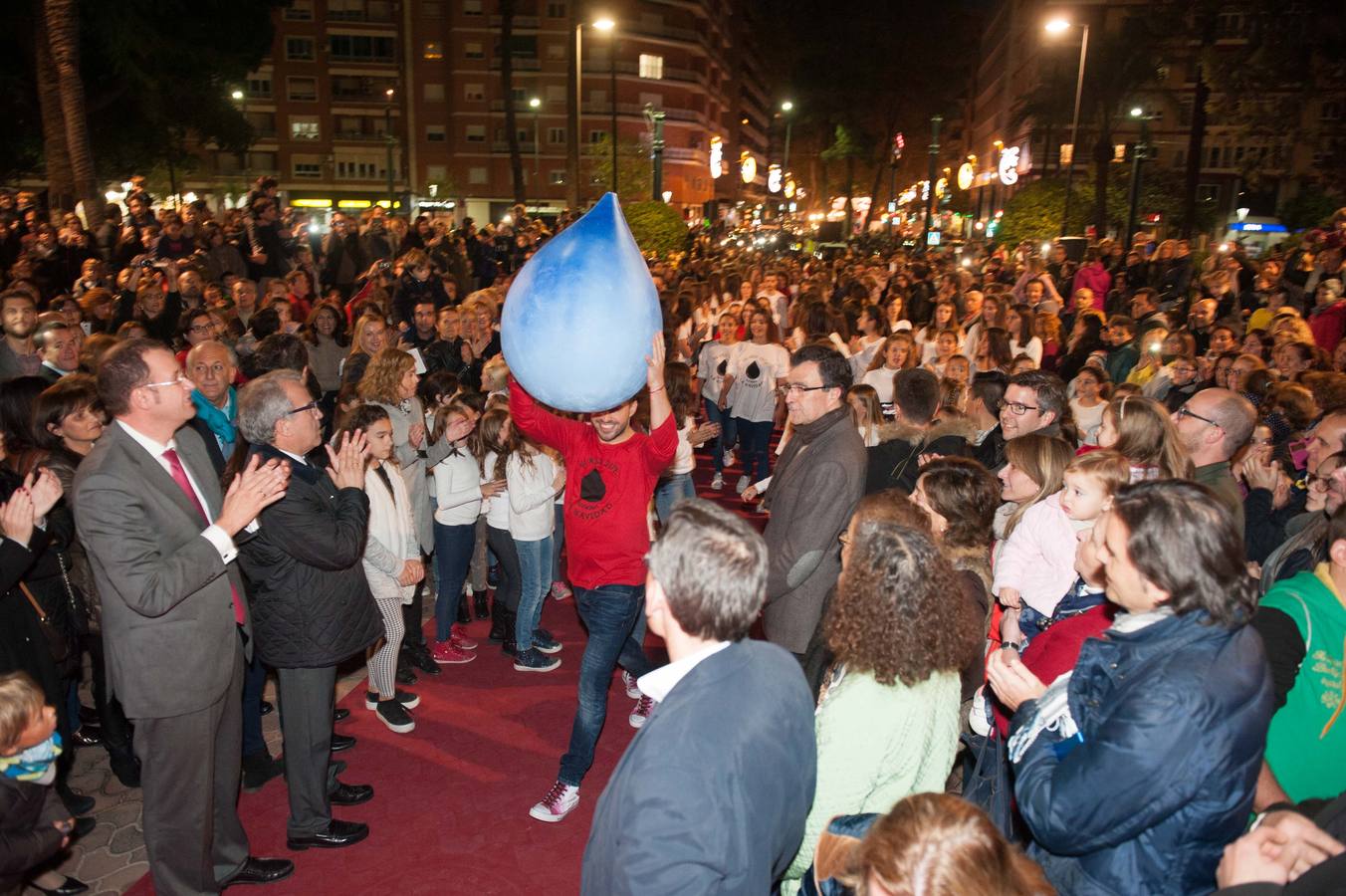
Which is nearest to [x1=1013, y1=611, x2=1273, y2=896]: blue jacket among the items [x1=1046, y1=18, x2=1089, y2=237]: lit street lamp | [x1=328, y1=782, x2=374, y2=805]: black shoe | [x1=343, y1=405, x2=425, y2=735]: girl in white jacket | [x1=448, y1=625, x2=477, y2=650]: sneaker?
[x1=328, y1=782, x2=374, y2=805]: black shoe

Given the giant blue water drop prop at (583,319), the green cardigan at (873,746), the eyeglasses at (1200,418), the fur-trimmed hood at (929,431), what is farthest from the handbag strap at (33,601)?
the eyeglasses at (1200,418)

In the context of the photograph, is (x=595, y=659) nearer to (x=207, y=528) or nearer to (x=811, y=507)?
(x=811, y=507)

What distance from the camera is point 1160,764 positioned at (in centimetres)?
210

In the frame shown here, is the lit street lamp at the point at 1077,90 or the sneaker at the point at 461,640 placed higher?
the lit street lamp at the point at 1077,90

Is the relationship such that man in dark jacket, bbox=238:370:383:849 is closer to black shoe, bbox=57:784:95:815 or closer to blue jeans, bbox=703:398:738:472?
black shoe, bbox=57:784:95:815

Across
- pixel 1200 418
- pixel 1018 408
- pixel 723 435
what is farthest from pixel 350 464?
pixel 723 435

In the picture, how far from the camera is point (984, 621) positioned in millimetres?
3451

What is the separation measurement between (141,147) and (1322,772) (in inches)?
1362

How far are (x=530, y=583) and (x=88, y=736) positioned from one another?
260 cm

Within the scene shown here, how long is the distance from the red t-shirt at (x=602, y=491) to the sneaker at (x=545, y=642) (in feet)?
6.19

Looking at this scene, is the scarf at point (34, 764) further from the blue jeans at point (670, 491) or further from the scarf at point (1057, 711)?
the blue jeans at point (670, 491)

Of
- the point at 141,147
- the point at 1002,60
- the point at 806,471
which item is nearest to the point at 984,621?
the point at 806,471

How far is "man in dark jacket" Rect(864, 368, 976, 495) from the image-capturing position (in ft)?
18.1

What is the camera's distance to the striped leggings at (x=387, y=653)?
203 inches
